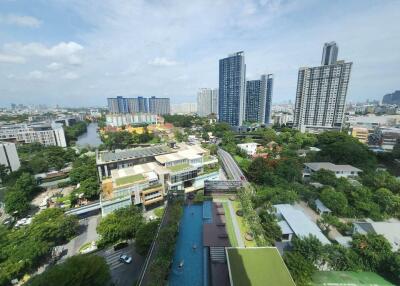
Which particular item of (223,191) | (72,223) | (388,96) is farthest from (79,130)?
(388,96)

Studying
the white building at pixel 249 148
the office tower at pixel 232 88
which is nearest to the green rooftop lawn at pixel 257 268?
the white building at pixel 249 148

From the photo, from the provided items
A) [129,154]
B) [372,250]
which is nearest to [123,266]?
[129,154]

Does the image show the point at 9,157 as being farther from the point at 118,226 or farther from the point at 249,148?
the point at 249,148

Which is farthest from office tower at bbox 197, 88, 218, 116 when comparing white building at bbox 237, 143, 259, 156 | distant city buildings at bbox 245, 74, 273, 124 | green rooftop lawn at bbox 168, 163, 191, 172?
green rooftop lawn at bbox 168, 163, 191, 172

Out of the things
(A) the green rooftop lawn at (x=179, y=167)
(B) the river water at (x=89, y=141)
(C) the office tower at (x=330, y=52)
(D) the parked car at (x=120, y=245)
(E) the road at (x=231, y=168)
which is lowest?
(D) the parked car at (x=120, y=245)

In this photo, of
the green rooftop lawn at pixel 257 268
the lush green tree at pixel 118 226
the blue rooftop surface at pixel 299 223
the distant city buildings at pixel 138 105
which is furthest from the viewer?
the distant city buildings at pixel 138 105

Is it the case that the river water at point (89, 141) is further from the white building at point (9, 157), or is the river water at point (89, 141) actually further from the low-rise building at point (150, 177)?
the low-rise building at point (150, 177)

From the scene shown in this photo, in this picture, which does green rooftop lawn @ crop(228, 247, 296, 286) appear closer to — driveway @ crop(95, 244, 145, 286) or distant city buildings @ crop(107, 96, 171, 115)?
driveway @ crop(95, 244, 145, 286)
